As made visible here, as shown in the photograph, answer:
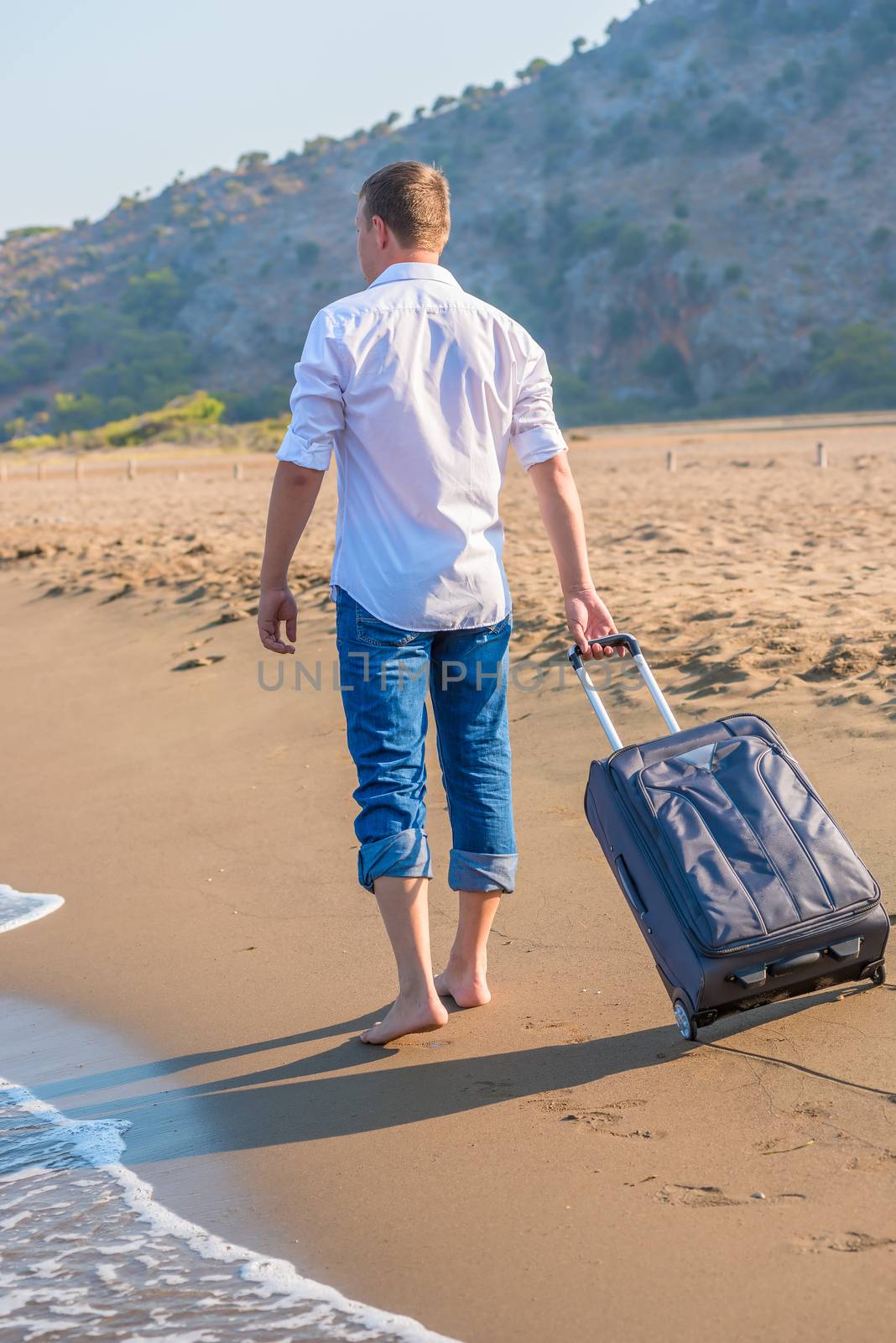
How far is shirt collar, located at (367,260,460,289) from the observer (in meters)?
2.85

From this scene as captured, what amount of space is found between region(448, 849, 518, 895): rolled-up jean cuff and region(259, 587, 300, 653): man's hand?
622 mm

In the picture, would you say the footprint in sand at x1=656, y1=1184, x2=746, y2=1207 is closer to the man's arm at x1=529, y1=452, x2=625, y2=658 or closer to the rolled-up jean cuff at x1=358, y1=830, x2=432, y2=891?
the rolled-up jean cuff at x1=358, y1=830, x2=432, y2=891

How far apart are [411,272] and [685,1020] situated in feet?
5.40

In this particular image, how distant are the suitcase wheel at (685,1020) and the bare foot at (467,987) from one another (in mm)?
579

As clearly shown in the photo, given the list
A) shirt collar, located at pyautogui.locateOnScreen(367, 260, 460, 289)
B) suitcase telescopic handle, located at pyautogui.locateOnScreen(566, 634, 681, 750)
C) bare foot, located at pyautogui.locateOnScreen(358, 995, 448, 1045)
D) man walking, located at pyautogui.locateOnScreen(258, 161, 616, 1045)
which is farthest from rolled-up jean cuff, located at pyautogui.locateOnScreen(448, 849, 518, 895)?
shirt collar, located at pyautogui.locateOnScreen(367, 260, 460, 289)

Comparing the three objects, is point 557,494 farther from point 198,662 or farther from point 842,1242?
point 198,662

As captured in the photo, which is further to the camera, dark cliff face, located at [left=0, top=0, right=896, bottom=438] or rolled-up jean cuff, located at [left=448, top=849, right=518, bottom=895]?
dark cliff face, located at [left=0, top=0, right=896, bottom=438]

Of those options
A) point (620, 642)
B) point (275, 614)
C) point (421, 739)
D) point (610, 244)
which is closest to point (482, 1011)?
point (421, 739)

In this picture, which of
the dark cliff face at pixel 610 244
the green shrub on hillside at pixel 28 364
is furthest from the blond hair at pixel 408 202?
the green shrub on hillside at pixel 28 364

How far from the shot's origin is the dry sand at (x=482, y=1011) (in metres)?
2.12

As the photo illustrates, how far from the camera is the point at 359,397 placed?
2797 millimetres

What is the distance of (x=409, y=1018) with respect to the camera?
116 inches

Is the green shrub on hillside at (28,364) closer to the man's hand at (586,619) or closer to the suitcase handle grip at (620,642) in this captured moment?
the man's hand at (586,619)

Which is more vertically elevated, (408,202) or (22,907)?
(408,202)
